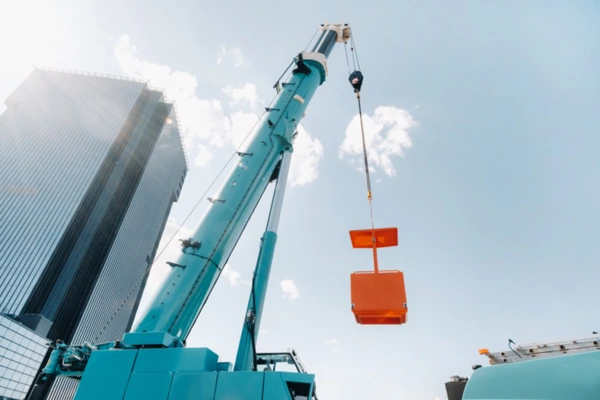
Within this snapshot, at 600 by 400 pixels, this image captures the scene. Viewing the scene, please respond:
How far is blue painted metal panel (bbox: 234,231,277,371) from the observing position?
659 cm

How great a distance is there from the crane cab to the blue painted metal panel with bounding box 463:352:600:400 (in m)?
2.58

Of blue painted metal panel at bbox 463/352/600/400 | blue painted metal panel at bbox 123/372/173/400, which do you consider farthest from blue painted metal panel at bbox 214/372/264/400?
blue painted metal panel at bbox 463/352/600/400

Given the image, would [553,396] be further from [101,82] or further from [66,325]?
[101,82]

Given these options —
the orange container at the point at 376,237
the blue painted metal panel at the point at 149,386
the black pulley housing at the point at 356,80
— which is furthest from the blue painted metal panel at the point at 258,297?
the black pulley housing at the point at 356,80

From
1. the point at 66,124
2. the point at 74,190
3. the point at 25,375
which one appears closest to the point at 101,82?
the point at 66,124

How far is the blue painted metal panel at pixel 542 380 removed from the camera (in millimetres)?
2475

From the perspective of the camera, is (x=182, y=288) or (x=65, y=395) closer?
(x=182, y=288)

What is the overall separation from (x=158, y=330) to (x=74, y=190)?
8312cm

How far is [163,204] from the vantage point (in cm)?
9869

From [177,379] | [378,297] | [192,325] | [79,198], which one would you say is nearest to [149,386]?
[177,379]

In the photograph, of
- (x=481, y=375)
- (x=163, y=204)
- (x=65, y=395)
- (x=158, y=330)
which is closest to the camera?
(x=481, y=375)

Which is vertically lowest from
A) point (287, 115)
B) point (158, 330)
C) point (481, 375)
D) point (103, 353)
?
point (481, 375)

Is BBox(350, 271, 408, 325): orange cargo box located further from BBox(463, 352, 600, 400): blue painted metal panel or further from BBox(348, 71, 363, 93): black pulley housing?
BBox(348, 71, 363, 93): black pulley housing

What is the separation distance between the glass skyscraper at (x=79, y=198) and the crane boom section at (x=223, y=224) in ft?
226
